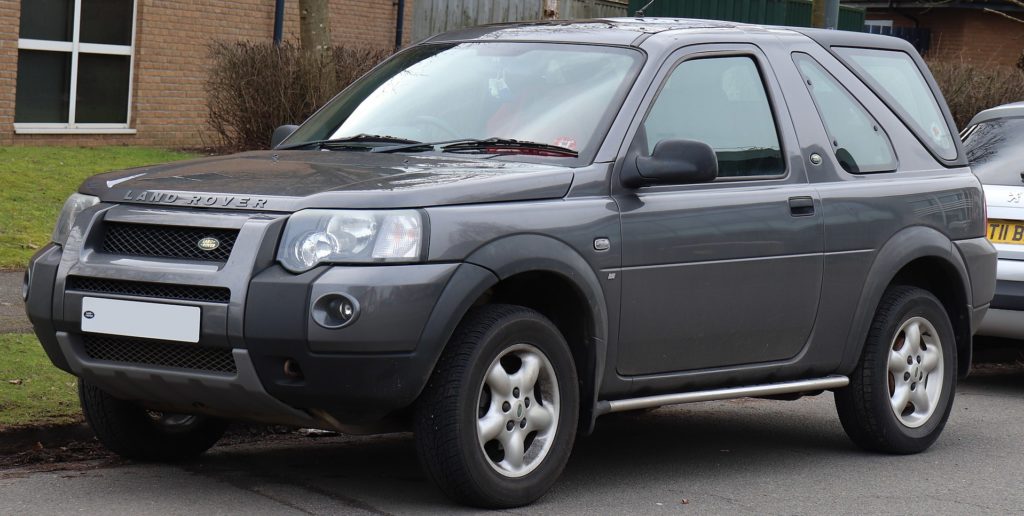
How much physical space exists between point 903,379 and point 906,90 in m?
1.38

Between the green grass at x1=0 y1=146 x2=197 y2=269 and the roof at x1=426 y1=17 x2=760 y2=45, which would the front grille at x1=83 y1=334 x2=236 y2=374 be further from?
the green grass at x1=0 y1=146 x2=197 y2=269

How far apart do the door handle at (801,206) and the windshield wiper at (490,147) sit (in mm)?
1079

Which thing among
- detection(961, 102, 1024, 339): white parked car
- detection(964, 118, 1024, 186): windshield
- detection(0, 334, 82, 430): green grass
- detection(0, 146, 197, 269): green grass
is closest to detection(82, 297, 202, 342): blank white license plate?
detection(0, 334, 82, 430): green grass

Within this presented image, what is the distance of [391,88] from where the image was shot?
691 centimetres

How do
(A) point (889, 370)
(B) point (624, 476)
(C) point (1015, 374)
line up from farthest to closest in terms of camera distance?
(C) point (1015, 374) → (A) point (889, 370) → (B) point (624, 476)

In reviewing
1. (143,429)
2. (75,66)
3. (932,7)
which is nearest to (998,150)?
(143,429)

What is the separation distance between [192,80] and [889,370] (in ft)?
46.5

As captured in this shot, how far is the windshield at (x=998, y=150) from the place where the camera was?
953 centimetres

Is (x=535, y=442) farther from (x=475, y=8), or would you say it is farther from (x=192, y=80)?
(x=475, y=8)

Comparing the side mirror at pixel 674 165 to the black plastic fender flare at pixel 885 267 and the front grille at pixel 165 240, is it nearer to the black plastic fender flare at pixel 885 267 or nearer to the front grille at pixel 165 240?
the black plastic fender flare at pixel 885 267

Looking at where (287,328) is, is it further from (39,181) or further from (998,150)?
(39,181)

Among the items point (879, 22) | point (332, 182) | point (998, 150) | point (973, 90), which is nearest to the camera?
point (332, 182)

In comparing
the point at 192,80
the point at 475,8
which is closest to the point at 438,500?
the point at 192,80

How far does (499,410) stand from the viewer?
5680 millimetres
